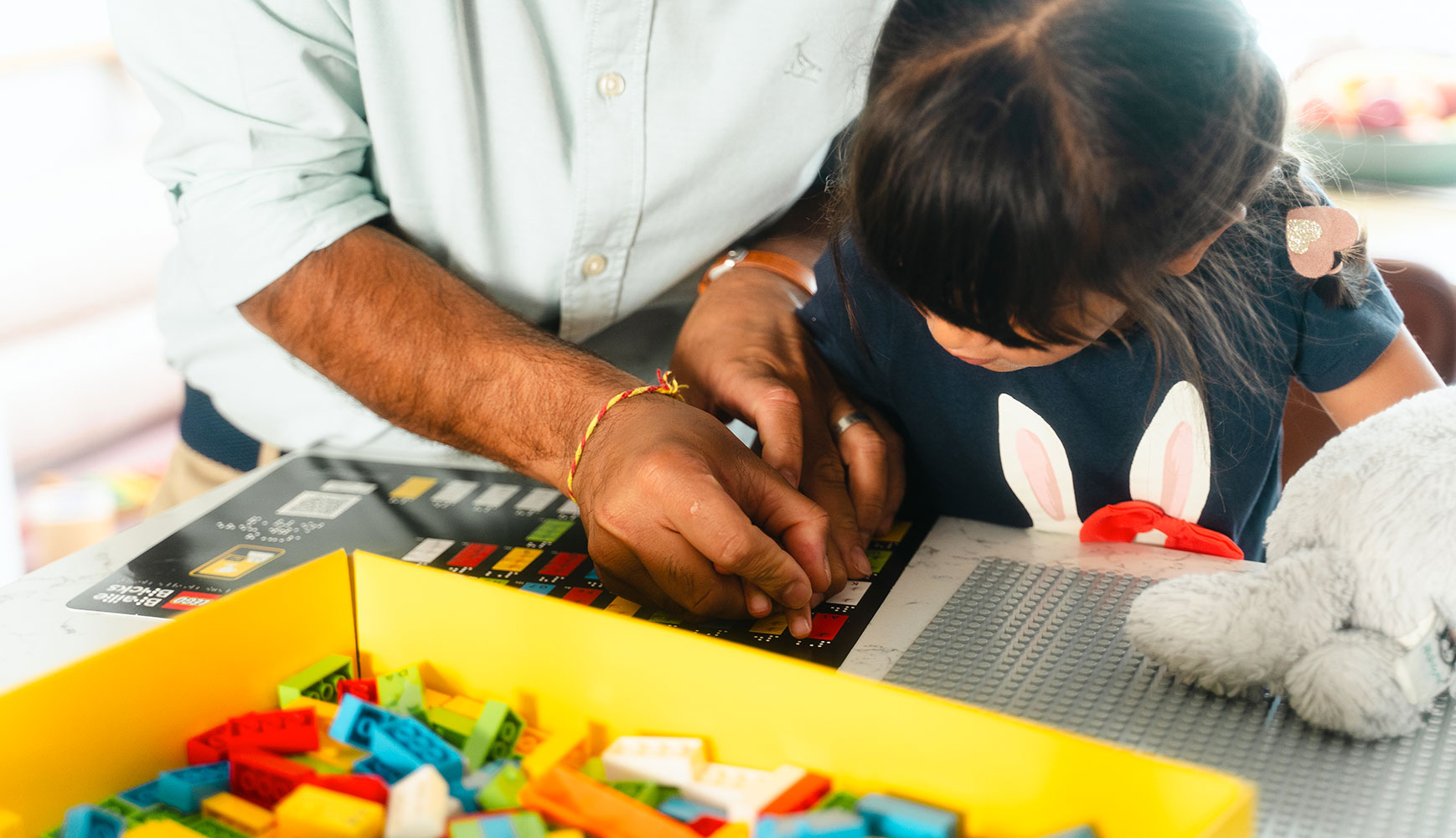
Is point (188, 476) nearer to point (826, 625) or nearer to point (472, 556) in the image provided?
point (472, 556)

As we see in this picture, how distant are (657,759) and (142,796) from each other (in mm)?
226

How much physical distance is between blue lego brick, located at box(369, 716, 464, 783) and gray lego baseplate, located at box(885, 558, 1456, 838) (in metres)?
0.23

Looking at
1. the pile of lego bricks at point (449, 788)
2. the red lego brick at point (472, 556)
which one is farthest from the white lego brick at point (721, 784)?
the red lego brick at point (472, 556)

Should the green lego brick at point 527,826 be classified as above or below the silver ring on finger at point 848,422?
above

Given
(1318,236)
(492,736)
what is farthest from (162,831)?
(1318,236)

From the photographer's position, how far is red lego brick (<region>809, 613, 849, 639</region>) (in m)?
0.63

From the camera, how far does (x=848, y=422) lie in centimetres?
81

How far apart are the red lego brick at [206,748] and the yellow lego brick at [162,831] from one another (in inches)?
2.2

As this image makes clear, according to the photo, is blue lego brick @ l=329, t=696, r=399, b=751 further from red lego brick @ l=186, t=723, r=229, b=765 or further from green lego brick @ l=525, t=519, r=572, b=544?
green lego brick @ l=525, t=519, r=572, b=544

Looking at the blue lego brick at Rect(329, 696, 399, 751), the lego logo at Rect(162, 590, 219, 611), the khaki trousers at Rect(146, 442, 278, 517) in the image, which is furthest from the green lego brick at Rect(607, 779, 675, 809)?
the khaki trousers at Rect(146, 442, 278, 517)

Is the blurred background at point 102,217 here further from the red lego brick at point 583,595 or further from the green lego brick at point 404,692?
the green lego brick at point 404,692

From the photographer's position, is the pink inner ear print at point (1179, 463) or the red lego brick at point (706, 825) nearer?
the red lego brick at point (706, 825)

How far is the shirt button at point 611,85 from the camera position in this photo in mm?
849

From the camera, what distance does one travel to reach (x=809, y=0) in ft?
2.81
